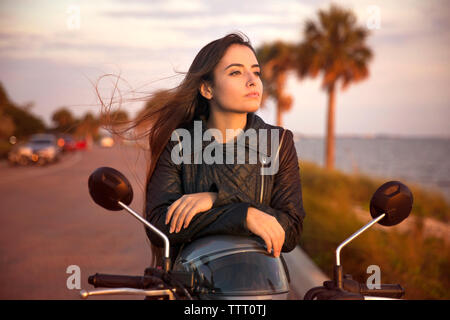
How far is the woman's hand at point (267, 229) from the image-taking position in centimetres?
202

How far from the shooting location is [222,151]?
8.08 feet

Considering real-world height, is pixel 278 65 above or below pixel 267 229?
above

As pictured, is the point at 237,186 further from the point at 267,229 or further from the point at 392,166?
the point at 392,166

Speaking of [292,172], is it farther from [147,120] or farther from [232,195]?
[147,120]

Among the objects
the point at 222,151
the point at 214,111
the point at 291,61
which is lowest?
the point at 222,151

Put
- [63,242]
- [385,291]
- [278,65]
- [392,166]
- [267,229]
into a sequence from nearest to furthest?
[385,291]
[267,229]
[63,242]
[278,65]
[392,166]

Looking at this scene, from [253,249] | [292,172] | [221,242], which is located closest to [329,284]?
[253,249]

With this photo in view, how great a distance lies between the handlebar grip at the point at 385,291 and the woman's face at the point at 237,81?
1.03 meters

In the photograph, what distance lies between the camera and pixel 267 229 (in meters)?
2.03

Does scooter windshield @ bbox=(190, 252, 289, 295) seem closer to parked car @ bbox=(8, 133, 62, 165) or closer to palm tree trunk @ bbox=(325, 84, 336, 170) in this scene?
palm tree trunk @ bbox=(325, 84, 336, 170)

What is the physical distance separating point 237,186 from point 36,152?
29013 millimetres

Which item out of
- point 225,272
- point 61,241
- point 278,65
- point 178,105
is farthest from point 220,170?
point 278,65
